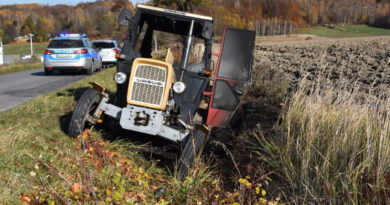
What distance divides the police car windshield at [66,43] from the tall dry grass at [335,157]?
37.1 feet

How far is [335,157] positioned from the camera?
4.14 metres

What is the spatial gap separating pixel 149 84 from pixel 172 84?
0.36 m

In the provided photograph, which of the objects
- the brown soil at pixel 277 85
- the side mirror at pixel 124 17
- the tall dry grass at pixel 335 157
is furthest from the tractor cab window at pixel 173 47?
the tall dry grass at pixel 335 157

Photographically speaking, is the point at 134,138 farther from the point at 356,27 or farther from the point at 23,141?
the point at 356,27

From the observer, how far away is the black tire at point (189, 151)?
16.0ft

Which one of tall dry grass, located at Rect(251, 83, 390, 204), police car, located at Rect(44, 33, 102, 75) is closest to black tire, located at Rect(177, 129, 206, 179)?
tall dry grass, located at Rect(251, 83, 390, 204)

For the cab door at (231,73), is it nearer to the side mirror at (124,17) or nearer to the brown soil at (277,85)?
the brown soil at (277,85)

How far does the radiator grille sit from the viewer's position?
5.33m

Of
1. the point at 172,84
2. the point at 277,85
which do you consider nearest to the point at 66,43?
the point at 277,85

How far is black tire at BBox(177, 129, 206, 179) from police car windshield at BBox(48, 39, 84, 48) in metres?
10.8

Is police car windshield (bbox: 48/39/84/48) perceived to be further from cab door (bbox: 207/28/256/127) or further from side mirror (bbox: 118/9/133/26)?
side mirror (bbox: 118/9/133/26)

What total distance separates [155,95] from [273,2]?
44.4 m

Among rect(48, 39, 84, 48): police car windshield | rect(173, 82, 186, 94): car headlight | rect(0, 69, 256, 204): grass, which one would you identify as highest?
rect(48, 39, 84, 48): police car windshield

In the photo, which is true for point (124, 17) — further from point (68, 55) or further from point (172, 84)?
point (68, 55)
